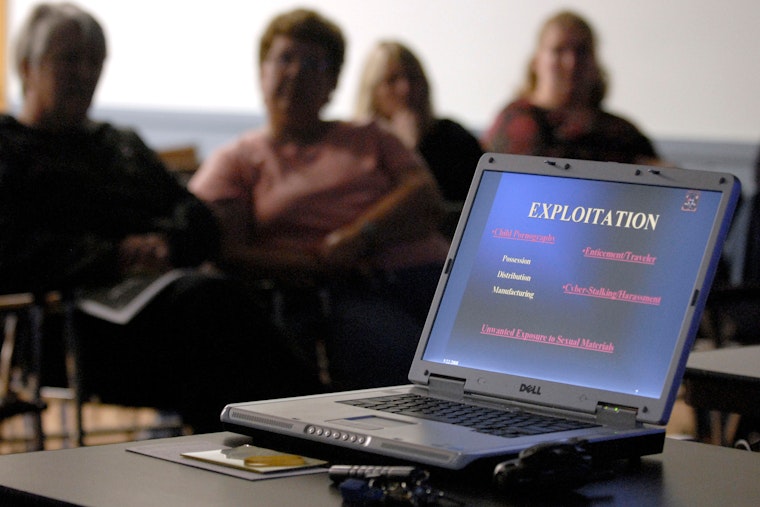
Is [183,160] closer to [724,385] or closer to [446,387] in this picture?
[724,385]

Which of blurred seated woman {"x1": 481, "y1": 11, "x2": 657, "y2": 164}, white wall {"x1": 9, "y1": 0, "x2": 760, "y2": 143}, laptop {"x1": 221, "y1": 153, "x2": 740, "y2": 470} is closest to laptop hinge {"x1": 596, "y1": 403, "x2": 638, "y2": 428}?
laptop {"x1": 221, "y1": 153, "x2": 740, "y2": 470}

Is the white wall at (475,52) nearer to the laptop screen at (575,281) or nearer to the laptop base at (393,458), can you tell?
the laptop screen at (575,281)

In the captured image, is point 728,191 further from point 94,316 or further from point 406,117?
point 406,117

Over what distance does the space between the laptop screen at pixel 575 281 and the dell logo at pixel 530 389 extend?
0.01m

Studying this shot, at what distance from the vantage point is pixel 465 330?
104 centimetres

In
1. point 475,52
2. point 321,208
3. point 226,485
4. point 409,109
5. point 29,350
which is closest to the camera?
point 226,485

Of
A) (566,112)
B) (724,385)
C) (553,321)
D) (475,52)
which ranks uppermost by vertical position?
(475,52)

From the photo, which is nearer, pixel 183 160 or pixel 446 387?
pixel 446 387

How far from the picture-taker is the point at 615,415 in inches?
36.8

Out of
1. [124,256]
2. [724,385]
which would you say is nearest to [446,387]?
[724,385]

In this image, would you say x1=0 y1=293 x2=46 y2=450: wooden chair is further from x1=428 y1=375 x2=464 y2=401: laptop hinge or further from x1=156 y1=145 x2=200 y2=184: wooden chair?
x1=428 y1=375 x2=464 y2=401: laptop hinge

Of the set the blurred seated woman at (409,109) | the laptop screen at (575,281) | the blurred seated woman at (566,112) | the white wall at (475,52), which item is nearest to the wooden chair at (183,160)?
the white wall at (475,52)

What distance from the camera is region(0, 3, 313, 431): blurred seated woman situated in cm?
234

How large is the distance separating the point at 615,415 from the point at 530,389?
77 mm
